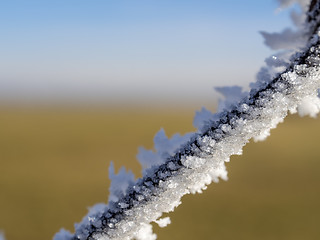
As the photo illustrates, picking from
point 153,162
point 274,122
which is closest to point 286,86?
point 274,122

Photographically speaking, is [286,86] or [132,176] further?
[132,176]

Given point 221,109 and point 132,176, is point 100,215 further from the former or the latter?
point 221,109

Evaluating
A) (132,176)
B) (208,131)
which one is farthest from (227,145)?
(132,176)

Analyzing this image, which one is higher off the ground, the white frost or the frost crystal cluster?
the frost crystal cluster

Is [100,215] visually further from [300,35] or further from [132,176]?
[300,35]

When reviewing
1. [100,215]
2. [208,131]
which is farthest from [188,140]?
[100,215]

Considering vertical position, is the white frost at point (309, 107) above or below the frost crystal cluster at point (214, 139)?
below
